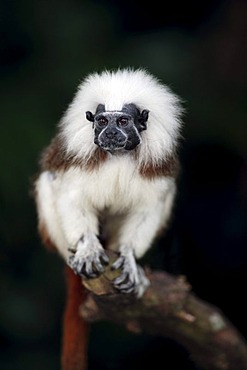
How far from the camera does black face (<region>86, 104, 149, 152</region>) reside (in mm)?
2461

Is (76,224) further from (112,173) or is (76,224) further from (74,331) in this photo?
(74,331)

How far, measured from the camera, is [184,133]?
3.98 m

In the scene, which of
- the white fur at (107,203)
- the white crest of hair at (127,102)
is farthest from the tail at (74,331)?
the white crest of hair at (127,102)

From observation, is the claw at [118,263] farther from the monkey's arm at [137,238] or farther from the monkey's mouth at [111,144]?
the monkey's mouth at [111,144]

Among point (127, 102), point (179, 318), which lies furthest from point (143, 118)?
point (179, 318)

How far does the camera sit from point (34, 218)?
4.16m

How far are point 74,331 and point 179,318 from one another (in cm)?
41

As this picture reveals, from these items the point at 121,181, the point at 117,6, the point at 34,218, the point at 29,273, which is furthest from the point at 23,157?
the point at 121,181

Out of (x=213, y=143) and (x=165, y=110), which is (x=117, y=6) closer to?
(x=213, y=143)

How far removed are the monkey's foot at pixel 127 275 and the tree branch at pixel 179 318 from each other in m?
0.12

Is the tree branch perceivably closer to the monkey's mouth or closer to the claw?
the claw

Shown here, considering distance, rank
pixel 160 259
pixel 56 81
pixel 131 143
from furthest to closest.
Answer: pixel 56 81 → pixel 160 259 → pixel 131 143

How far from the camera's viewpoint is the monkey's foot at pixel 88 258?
278 centimetres

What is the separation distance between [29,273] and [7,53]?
1124 millimetres
